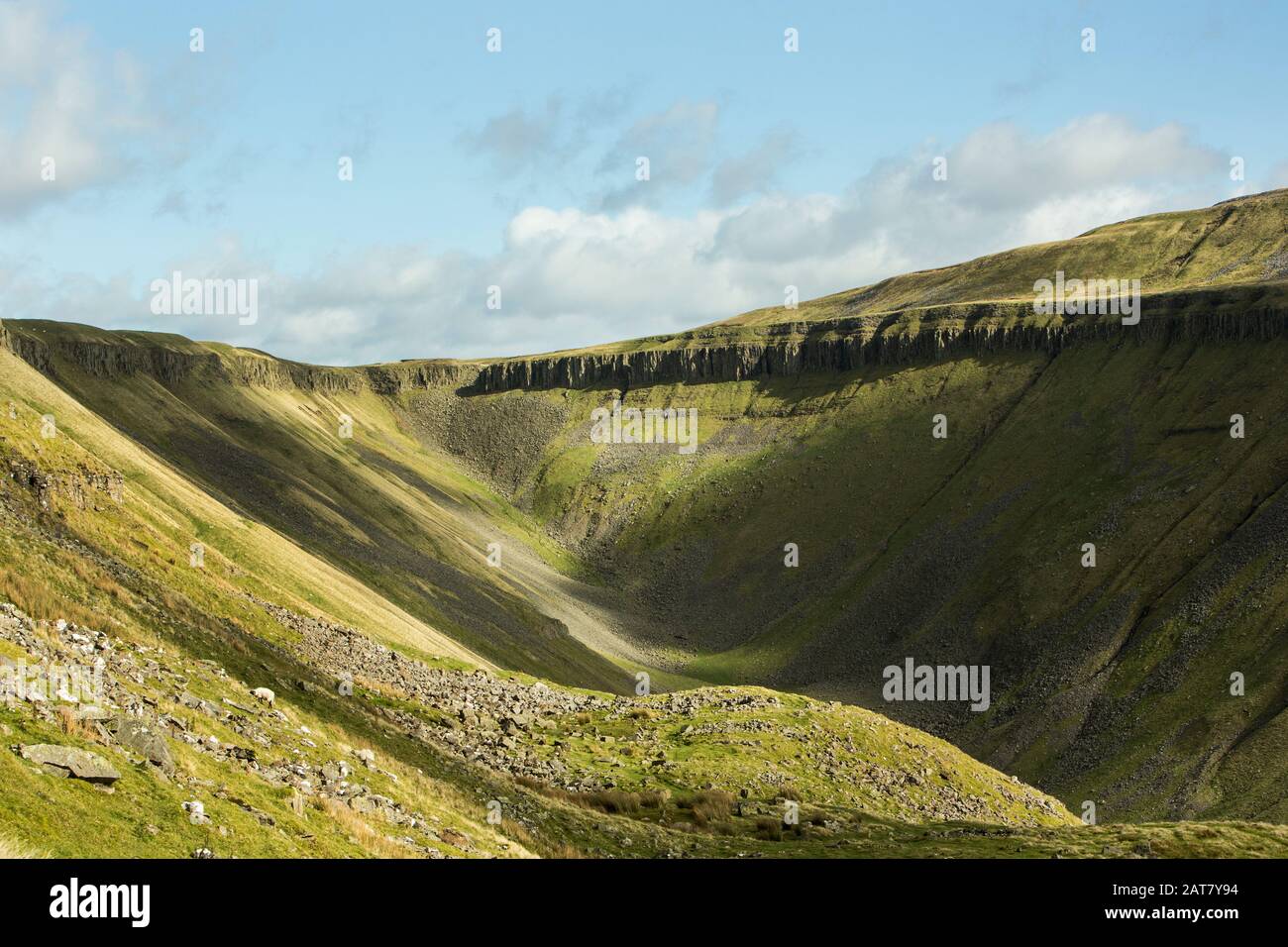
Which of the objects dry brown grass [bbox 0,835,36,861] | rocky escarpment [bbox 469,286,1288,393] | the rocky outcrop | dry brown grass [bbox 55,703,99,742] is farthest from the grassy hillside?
dry brown grass [bbox 0,835,36,861]

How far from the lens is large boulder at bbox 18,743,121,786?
1758 cm

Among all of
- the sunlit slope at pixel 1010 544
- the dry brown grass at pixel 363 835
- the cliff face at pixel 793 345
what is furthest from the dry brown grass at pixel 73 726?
the cliff face at pixel 793 345

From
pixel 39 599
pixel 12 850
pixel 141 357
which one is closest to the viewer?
pixel 12 850

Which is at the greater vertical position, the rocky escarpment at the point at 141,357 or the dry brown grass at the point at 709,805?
the rocky escarpment at the point at 141,357

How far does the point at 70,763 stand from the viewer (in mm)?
17812

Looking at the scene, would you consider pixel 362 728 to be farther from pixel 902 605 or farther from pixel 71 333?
pixel 71 333

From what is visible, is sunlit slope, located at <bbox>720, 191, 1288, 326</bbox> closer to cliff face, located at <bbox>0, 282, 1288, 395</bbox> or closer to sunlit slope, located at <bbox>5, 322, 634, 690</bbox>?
cliff face, located at <bbox>0, 282, 1288, 395</bbox>

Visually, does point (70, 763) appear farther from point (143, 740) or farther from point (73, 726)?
point (143, 740)

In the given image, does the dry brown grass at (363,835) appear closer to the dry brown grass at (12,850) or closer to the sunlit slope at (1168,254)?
the dry brown grass at (12,850)

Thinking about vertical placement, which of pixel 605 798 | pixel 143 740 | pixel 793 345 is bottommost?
pixel 605 798

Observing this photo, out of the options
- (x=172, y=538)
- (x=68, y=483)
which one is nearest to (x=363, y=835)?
(x=68, y=483)

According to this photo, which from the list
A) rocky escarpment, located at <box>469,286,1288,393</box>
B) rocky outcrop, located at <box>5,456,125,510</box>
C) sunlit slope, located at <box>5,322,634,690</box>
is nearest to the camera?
rocky outcrop, located at <box>5,456,125,510</box>

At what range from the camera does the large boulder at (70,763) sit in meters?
17.6

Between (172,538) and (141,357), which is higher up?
(141,357)
